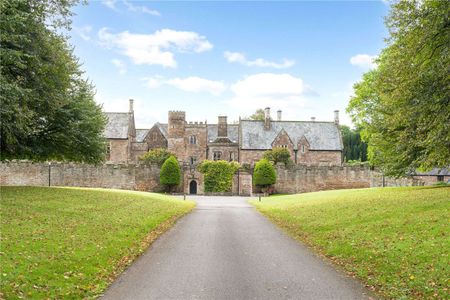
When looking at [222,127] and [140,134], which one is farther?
[140,134]

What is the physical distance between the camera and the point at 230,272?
1119cm

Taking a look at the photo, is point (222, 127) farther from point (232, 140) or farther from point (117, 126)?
point (117, 126)

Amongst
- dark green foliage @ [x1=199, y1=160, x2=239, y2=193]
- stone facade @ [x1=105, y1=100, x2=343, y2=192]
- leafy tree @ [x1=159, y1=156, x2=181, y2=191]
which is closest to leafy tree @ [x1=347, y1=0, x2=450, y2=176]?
dark green foliage @ [x1=199, y1=160, x2=239, y2=193]

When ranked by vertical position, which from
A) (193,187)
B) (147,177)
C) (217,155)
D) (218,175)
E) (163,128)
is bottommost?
(193,187)

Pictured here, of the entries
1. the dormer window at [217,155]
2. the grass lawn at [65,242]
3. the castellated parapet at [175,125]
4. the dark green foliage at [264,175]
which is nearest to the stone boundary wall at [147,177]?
the dark green foliage at [264,175]

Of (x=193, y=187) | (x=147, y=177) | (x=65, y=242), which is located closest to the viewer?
(x=65, y=242)

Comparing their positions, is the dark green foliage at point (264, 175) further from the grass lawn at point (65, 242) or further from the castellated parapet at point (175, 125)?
the grass lawn at point (65, 242)

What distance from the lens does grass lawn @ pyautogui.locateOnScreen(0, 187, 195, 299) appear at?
949cm

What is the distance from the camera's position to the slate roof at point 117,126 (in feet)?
229

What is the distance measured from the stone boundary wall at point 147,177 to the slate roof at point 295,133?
12387 millimetres

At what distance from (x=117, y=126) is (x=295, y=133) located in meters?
28.1

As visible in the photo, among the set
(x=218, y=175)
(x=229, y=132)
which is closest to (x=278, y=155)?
(x=218, y=175)

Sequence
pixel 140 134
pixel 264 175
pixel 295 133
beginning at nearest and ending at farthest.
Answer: pixel 264 175, pixel 295 133, pixel 140 134

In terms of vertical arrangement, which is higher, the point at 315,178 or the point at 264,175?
the point at 264,175
